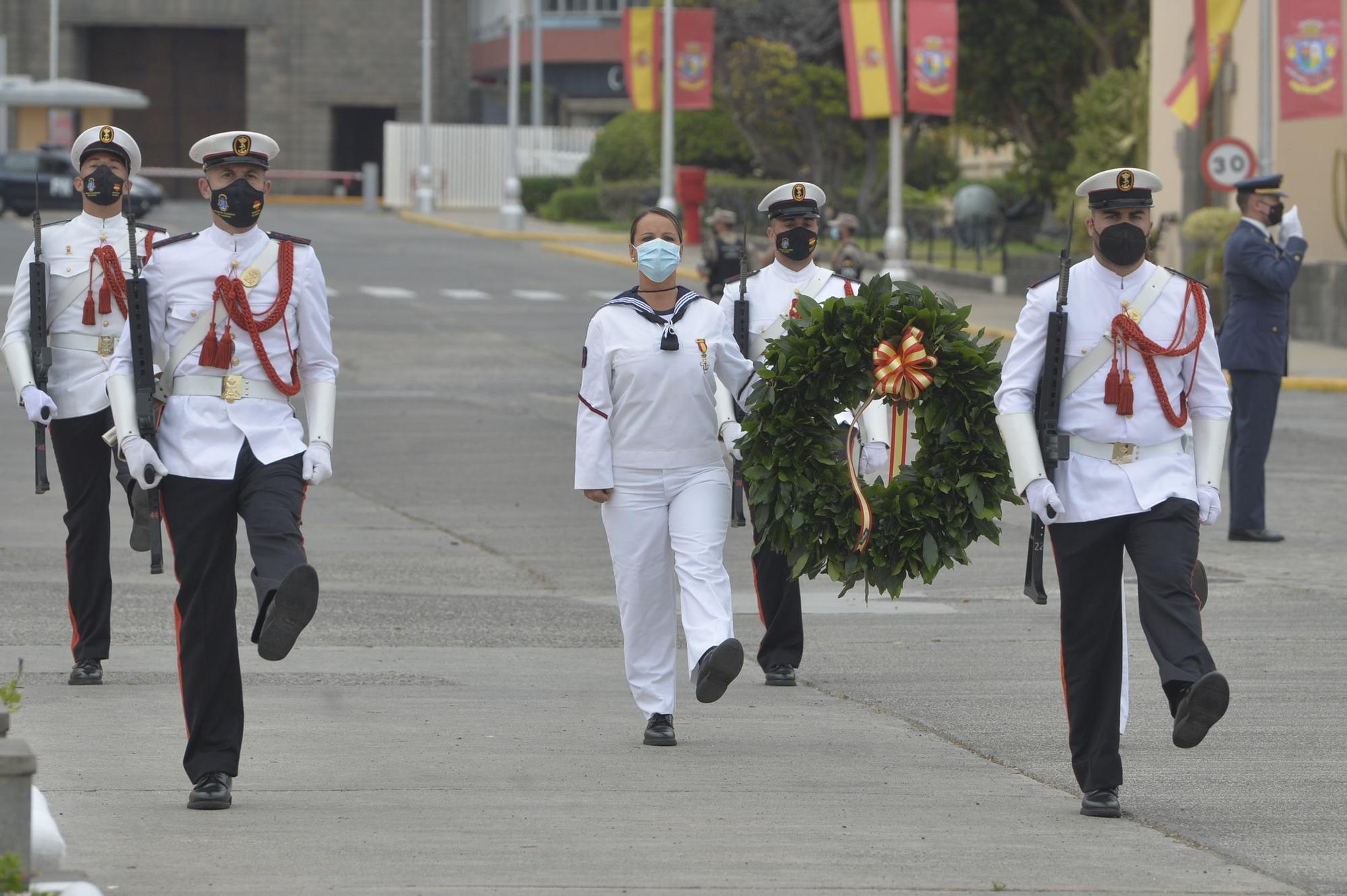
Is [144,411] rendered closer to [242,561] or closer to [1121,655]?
[1121,655]

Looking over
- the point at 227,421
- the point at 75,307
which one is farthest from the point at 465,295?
the point at 227,421

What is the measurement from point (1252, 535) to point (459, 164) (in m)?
51.8

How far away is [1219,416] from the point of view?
22.7ft

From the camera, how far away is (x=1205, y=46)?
1085 inches

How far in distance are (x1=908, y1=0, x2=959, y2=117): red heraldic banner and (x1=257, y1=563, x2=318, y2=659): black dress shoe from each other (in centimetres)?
2904

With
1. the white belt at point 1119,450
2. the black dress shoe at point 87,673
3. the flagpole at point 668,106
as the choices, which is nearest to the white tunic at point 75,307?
the black dress shoe at point 87,673

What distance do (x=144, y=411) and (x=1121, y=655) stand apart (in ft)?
10.4

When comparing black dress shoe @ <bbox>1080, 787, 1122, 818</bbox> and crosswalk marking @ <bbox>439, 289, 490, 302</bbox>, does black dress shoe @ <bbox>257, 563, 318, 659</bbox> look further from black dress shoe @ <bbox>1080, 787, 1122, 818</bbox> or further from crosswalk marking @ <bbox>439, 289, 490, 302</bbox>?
crosswalk marking @ <bbox>439, 289, 490, 302</bbox>

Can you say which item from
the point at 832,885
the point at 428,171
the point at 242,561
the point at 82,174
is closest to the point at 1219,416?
the point at 832,885

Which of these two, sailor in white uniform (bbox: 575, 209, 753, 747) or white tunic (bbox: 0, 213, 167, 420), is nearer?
sailor in white uniform (bbox: 575, 209, 753, 747)

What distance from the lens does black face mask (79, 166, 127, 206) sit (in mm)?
8812

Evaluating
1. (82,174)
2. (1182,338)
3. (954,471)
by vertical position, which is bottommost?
(954,471)

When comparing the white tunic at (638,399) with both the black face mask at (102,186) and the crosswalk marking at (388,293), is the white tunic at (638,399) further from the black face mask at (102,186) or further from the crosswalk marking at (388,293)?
the crosswalk marking at (388,293)

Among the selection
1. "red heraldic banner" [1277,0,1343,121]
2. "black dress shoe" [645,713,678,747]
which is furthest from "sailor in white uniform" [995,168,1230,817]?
"red heraldic banner" [1277,0,1343,121]
